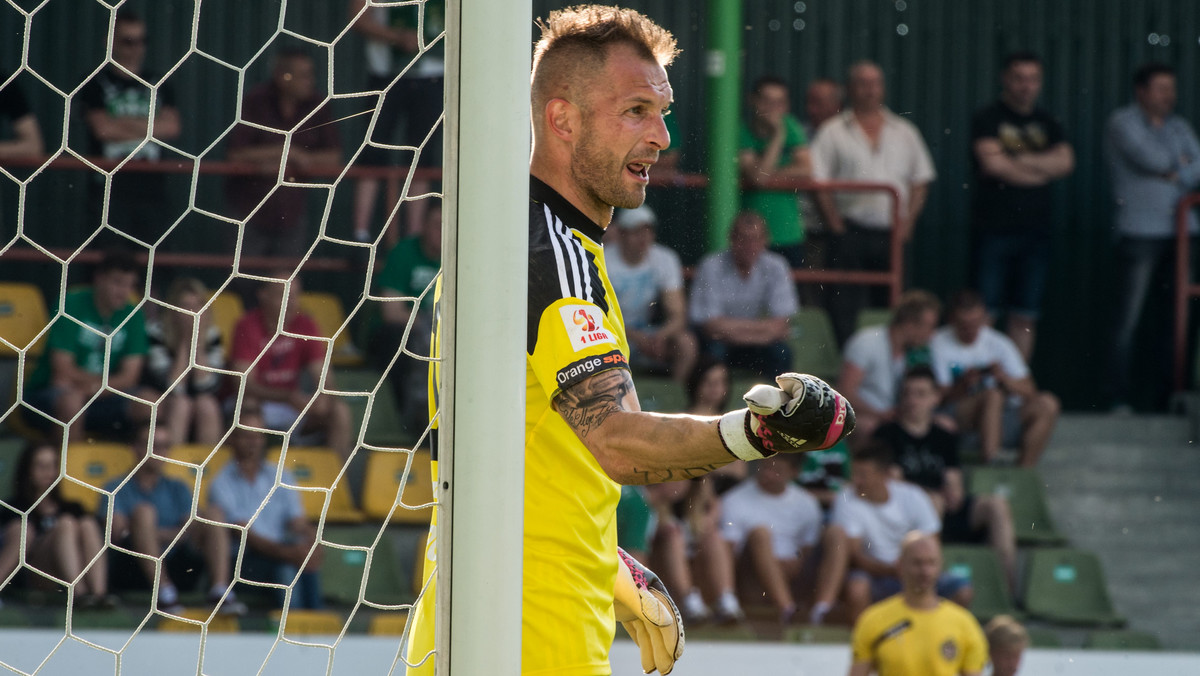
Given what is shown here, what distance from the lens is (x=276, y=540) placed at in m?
5.68

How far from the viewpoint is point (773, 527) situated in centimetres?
565

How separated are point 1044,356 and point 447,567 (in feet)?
24.6

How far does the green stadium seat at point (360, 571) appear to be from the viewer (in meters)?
5.69

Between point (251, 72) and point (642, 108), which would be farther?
point (251, 72)

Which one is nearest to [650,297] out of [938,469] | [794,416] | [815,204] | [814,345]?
[814,345]

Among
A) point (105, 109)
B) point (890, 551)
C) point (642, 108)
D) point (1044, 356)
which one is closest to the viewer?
point (642, 108)

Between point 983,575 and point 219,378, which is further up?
point 219,378

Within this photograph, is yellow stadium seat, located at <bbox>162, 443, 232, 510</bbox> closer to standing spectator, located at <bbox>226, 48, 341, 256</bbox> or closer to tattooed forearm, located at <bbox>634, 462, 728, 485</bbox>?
standing spectator, located at <bbox>226, 48, 341, 256</bbox>

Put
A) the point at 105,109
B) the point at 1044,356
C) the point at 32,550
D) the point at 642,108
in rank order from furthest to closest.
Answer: the point at 1044,356 < the point at 105,109 < the point at 32,550 < the point at 642,108

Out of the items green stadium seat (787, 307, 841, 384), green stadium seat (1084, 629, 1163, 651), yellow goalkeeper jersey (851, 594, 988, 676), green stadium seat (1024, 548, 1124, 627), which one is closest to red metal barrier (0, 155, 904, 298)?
green stadium seat (787, 307, 841, 384)

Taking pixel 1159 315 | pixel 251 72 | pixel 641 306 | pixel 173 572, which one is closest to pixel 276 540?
pixel 173 572

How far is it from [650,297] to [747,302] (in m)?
0.40

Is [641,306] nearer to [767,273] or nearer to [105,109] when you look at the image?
[767,273]

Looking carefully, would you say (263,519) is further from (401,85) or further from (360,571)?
(401,85)
